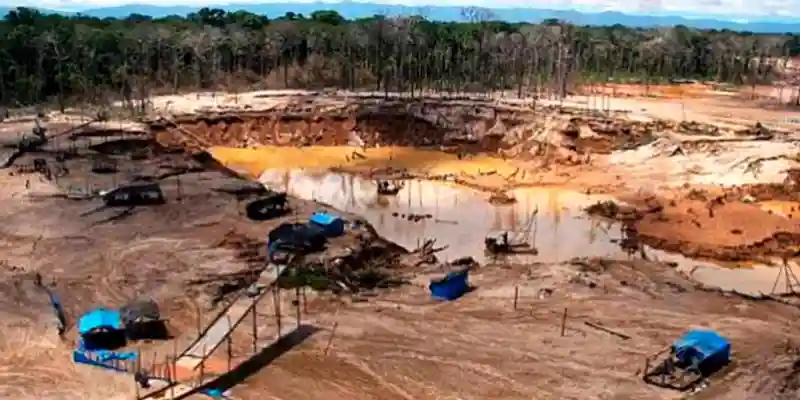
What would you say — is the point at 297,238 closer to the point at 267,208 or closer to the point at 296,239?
the point at 296,239

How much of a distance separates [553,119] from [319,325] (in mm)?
35428

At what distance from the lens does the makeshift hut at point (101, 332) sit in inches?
874

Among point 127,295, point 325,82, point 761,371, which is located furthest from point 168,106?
point 761,371

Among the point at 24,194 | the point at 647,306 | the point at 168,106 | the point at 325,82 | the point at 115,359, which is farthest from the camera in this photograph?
the point at 325,82

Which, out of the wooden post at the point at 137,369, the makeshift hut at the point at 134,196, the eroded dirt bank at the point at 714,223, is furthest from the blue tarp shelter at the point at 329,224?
the eroded dirt bank at the point at 714,223

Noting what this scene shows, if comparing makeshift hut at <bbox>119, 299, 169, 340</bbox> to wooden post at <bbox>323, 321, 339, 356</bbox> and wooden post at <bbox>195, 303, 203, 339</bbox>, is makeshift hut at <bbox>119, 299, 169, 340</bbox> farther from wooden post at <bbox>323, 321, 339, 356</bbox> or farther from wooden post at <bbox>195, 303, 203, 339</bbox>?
wooden post at <bbox>323, 321, 339, 356</bbox>

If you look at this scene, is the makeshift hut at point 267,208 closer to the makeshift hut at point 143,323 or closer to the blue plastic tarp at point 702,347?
the makeshift hut at point 143,323

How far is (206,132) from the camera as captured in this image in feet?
191

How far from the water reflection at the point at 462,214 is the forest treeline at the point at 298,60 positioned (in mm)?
21643

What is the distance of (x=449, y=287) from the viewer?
88.3 feet

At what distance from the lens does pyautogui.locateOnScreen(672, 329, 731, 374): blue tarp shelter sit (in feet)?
70.2

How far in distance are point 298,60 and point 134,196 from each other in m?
46.6

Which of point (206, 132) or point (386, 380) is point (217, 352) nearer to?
point (386, 380)

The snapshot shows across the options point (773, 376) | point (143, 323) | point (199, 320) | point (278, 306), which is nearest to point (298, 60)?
point (278, 306)
